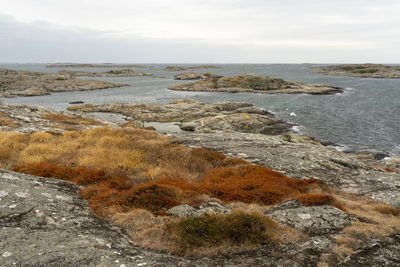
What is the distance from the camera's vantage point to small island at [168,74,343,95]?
104850 mm

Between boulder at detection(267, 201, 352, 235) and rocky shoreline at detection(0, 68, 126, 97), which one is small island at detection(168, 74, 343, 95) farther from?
boulder at detection(267, 201, 352, 235)

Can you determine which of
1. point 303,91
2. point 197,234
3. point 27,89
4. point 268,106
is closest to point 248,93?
point 303,91

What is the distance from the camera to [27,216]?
860 cm

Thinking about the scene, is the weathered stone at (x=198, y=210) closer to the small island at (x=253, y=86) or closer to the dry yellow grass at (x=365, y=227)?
the dry yellow grass at (x=365, y=227)

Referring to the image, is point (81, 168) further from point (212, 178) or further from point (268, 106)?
point (268, 106)

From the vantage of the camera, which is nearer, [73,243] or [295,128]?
[73,243]

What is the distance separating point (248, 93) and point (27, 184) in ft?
325

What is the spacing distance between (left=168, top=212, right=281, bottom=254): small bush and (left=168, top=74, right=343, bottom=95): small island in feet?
326

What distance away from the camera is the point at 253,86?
11469 cm

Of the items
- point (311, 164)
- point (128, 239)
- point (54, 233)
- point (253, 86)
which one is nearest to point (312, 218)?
point (128, 239)

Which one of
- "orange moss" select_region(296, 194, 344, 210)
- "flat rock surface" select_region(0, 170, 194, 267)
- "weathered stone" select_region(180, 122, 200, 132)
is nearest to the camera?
"flat rock surface" select_region(0, 170, 194, 267)

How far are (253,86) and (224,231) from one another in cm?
11202

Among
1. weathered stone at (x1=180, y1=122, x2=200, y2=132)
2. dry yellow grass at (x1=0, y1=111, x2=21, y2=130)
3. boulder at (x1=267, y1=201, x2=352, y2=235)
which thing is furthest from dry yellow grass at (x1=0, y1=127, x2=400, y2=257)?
weathered stone at (x1=180, y1=122, x2=200, y2=132)

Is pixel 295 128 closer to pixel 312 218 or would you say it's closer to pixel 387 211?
pixel 387 211
